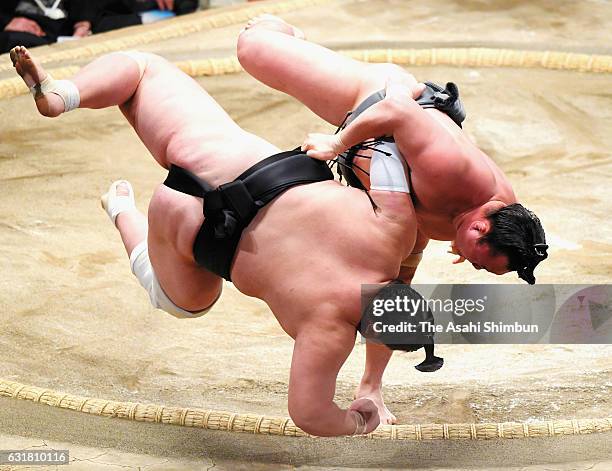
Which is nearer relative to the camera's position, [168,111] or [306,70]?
[168,111]

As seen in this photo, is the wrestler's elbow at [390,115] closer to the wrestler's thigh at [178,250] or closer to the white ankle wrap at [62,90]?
the wrestler's thigh at [178,250]

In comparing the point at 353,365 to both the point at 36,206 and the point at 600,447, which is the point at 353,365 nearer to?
the point at 600,447

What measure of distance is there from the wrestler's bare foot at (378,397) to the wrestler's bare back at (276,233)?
1.59ft

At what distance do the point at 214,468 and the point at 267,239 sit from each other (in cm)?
54

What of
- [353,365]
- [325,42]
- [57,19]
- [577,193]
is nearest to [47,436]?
[353,365]

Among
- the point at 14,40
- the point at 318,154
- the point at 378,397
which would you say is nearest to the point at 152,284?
the point at 318,154

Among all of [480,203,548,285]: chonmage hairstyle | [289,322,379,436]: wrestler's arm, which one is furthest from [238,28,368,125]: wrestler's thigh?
[289,322,379,436]: wrestler's arm

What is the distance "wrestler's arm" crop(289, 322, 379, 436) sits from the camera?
6.31 ft

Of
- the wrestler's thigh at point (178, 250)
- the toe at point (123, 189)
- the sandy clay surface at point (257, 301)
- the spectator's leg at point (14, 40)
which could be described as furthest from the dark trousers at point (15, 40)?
the wrestler's thigh at point (178, 250)

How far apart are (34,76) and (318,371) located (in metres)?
0.89

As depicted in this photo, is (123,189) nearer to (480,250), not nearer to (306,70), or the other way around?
(306,70)

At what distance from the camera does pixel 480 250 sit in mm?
1971

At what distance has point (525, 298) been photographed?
8.84 feet

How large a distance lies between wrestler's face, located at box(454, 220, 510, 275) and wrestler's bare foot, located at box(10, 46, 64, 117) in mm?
915
